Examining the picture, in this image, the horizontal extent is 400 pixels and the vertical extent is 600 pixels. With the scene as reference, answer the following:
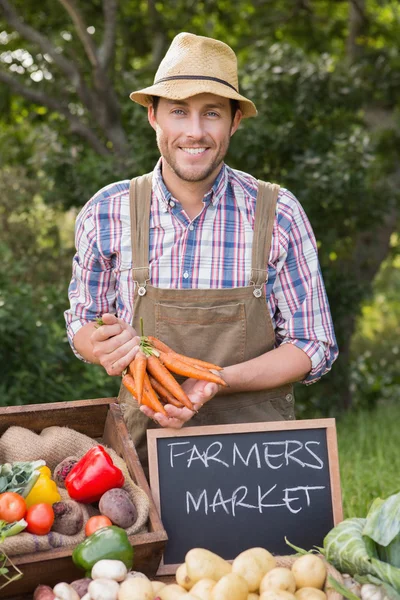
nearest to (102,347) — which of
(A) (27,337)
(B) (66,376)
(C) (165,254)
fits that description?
(C) (165,254)

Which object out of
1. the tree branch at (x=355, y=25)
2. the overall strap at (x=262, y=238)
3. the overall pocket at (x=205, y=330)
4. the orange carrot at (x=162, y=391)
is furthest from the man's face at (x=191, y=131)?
the tree branch at (x=355, y=25)

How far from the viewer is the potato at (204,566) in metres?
1.87

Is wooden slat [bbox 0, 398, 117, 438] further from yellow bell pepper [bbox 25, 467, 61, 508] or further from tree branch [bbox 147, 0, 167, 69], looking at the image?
tree branch [bbox 147, 0, 167, 69]

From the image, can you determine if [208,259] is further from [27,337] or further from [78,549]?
[27,337]

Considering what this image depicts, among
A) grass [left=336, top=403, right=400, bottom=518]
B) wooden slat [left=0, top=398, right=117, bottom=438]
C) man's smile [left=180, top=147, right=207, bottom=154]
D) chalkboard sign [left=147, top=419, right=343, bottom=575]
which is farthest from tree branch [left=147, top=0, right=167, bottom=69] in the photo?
chalkboard sign [left=147, top=419, right=343, bottom=575]

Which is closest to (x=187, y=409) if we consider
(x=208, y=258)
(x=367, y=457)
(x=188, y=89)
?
(x=208, y=258)

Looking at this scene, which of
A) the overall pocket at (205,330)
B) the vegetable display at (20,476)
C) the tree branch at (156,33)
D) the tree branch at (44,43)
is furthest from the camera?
the tree branch at (156,33)

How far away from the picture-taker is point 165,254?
2.64 meters

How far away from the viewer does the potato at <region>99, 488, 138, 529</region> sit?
202 centimetres

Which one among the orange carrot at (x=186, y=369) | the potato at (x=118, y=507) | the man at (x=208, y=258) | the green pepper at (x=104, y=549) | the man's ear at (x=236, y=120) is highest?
the man's ear at (x=236, y=120)

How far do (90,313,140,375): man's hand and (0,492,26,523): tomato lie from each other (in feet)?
1.61

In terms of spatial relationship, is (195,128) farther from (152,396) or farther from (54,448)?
(54,448)

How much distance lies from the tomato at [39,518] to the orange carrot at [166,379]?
1.63ft

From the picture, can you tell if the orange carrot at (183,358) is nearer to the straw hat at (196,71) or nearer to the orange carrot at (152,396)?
the orange carrot at (152,396)
